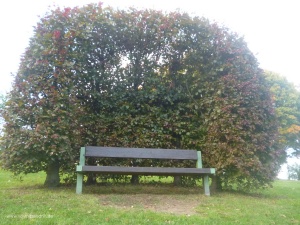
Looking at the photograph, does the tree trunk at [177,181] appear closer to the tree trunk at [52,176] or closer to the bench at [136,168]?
the bench at [136,168]

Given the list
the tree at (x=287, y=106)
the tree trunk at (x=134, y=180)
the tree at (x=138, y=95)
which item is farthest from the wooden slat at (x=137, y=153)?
the tree at (x=287, y=106)

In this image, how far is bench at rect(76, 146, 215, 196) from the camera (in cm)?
571

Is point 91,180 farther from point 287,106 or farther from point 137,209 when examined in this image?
point 287,106

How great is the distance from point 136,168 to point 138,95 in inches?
95.7

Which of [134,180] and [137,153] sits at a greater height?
[137,153]

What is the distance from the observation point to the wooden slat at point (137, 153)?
20.7ft

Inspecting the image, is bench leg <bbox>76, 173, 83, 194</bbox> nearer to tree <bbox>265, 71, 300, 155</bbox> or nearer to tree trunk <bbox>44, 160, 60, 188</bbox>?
tree trunk <bbox>44, 160, 60, 188</bbox>

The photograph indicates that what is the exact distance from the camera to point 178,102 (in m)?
7.80

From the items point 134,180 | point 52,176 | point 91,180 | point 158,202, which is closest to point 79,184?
point 52,176

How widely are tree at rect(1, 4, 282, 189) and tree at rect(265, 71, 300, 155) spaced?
1759cm

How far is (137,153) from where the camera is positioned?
6.50 meters

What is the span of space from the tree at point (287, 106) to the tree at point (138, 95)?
17591 mm

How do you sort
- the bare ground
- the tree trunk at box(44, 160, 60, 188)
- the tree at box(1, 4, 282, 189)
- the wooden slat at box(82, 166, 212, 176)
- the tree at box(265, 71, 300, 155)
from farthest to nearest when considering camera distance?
the tree at box(265, 71, 300, 155)
the tree trunk at box(44, 160, 60, 188)
the tree at box(1, 4, 282, 189)
the wooden slat at box(82, 166, 212, 176)
the bare ground

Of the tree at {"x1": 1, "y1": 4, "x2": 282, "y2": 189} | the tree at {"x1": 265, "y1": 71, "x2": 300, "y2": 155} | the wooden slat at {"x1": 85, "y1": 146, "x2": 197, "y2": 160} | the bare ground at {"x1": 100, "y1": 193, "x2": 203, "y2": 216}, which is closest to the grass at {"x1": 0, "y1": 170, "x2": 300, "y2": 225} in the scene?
the bare ground at {"x1": 100, "y1": 193, "x2": 203, "y2": 216}
